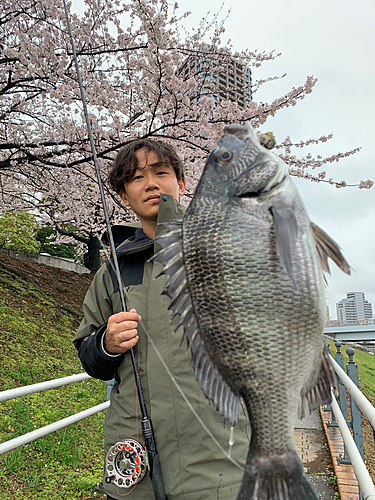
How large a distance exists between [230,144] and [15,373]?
677cm

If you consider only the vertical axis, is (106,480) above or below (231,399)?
below

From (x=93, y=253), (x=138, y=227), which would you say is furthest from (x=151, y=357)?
(x=93, y=253)

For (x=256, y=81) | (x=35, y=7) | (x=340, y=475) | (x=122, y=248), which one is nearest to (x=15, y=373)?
(x=340, y=475)

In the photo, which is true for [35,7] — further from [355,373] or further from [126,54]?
[355,373]

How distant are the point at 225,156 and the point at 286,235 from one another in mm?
295

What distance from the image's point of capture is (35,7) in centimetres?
732

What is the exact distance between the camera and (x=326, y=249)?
36.5 inches

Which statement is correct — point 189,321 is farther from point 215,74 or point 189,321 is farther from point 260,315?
point 215,74

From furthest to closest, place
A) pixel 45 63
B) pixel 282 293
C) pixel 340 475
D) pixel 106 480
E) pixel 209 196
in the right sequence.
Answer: pixel 45 63 → pixel 340 475 → pixel 106 480 → pixel 209 196 → pixel 282 293

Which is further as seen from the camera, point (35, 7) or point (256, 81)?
point (256, 81)

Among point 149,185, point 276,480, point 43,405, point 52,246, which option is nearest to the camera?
point 276,480

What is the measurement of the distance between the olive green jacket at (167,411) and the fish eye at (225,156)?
0.57m

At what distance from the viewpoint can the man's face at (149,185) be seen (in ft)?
5.68

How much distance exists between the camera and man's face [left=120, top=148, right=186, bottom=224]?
1730mm
